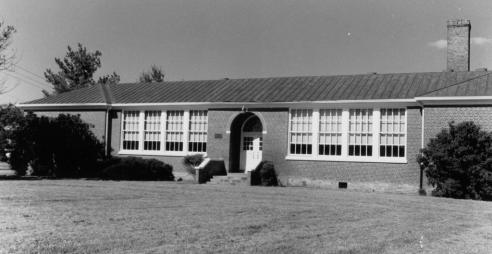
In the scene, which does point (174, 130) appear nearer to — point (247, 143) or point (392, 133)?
point (247, 143)

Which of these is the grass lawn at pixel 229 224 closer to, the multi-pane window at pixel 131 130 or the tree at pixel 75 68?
the multi-pane window at pixel 131 130

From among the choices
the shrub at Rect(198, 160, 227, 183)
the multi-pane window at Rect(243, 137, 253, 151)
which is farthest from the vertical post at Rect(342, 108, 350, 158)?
the shrub at Rect(198, 160, 227, 183)

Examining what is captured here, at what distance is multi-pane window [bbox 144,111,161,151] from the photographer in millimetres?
29875

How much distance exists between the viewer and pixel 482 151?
2092 cm

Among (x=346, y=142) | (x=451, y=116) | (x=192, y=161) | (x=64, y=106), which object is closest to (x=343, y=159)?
(x=346, y=142)

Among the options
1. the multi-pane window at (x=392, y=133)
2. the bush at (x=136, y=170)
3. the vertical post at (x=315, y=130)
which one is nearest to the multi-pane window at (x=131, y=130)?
the bush at (x=136, y=170)

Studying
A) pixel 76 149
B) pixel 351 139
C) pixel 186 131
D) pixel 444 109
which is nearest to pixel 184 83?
pixel 186 131

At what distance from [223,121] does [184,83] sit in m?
6.23

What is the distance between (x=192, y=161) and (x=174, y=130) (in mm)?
2213

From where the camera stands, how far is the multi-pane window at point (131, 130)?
30.4 m

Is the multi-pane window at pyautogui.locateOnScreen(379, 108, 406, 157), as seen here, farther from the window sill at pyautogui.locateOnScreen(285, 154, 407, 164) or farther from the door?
the door

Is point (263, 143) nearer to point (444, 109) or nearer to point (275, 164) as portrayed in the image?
point (275, 164)

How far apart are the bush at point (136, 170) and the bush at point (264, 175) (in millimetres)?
4772

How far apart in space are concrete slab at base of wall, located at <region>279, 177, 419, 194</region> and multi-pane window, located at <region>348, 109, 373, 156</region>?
137cm
